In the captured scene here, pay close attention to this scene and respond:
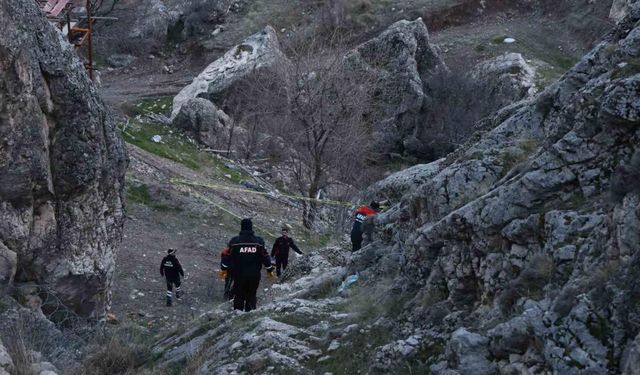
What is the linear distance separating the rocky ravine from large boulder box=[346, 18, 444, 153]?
23.0 meters

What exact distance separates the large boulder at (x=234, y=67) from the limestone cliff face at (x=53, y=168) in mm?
20103

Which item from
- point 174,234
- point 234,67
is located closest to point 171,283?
point 174,234

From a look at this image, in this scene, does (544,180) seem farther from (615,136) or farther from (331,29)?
(331,29)

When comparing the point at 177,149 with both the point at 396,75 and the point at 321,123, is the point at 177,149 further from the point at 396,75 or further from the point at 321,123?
the point at 396,75

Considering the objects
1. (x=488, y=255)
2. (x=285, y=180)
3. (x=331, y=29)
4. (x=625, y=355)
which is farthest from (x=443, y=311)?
(x=331, y=29)

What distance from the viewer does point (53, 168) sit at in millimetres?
12305

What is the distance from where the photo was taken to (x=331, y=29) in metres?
43.5

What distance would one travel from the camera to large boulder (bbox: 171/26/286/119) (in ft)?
112

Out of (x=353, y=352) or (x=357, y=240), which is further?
(x=357, y=240)

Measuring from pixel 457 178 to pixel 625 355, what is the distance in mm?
3734

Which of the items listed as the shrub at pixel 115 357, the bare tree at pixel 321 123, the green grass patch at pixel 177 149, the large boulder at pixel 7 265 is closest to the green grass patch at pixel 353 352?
the shrub at pixel 115 357

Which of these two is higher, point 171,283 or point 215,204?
point 171,283

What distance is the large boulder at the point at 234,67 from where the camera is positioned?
3400cm

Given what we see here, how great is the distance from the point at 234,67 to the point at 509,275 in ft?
97.1
